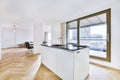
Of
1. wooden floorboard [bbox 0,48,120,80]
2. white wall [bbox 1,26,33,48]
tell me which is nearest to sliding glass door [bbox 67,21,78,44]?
wooden floorboard [bbox 0,48,120,80]

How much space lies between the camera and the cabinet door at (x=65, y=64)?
2.05 m

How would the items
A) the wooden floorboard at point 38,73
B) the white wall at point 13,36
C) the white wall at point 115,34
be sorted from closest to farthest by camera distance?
the wooden floorboard at point 38,73
the white wall at point 115,34
the white wall at point 13,36

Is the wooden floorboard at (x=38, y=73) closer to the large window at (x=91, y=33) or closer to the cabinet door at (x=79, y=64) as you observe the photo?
the cabinet door at (x=79, y=64)

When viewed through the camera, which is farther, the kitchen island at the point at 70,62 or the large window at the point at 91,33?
the large window at the point at 91,33

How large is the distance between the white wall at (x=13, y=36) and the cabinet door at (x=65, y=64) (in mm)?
9033

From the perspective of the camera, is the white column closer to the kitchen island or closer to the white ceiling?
the white ceiling

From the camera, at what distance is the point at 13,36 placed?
1028 centimetres

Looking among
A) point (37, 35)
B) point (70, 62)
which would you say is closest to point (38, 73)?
point (70, 62)

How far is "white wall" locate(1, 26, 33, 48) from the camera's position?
9.53m

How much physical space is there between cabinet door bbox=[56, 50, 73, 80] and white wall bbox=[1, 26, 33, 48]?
9.03 metres

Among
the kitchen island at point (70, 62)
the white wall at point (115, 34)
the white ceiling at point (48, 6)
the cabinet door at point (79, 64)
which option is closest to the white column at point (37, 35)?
the white ceiling at point (48, 6)

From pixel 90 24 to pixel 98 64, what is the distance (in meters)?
2.19

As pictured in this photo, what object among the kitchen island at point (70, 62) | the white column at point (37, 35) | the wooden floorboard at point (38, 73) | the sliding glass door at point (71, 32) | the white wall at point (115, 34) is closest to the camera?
the kitchen island at point (70, 62)

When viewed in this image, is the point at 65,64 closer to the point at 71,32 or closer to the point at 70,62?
the point at 70,62
